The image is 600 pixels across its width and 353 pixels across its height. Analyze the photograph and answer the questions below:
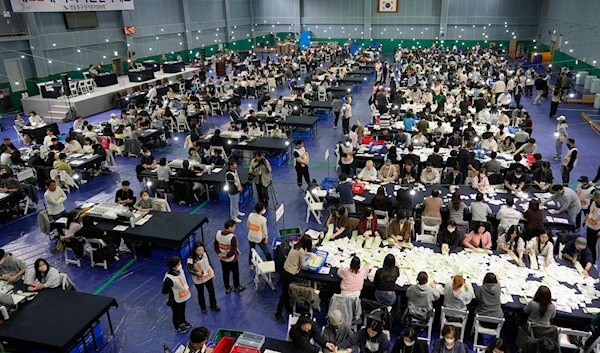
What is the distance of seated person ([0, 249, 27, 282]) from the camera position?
7056 millimetres

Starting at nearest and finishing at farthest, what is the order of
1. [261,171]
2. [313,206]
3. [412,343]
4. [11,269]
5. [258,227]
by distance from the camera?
1. [412,343]
2. [11,269]
3. [258,227]
4. [313,206]
5. [261,171]

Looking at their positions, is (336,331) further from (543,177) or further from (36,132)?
(36,132)

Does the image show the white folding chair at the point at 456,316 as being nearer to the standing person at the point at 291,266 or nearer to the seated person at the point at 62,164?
the standing person at the point at 291,266

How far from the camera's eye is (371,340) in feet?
17.5

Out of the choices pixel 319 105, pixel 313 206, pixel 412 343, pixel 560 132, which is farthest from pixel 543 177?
pixel 319 105

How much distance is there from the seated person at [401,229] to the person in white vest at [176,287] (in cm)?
379

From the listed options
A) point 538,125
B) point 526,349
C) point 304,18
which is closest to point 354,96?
point 538,125

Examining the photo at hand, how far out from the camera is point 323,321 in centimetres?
688

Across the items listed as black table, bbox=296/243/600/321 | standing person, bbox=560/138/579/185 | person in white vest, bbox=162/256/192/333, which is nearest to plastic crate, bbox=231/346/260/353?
person in white vest, bbox=162/256/192/333

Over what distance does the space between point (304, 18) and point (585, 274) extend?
4342 centimetres

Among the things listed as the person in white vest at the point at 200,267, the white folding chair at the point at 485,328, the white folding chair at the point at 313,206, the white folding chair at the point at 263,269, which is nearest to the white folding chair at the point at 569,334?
the white folding chair at the point at 485,328

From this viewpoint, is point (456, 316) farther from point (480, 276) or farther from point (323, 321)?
point (323, 321)

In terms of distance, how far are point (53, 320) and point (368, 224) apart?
534cm

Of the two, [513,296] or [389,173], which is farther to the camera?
[389,173]
